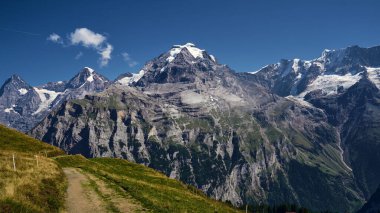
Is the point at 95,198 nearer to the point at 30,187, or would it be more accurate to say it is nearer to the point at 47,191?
the point at 47,191

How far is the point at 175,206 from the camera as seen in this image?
4381 cm

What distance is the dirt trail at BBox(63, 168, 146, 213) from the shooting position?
38.5 meters

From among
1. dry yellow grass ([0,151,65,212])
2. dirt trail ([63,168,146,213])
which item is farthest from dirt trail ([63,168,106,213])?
dry yellow grass ([0,151,65,212])

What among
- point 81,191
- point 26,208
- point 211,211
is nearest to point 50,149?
point 81,191

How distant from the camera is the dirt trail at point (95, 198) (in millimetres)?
38500

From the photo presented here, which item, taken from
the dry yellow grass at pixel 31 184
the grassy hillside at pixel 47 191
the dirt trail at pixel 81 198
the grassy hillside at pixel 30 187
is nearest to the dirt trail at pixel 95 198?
the dirt trail at pixel 81 198

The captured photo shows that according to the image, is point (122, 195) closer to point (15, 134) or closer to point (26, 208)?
point (26, 208)

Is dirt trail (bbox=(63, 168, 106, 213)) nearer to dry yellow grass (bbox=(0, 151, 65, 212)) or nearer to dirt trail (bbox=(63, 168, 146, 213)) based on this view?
dirt trail (bbox=(63, 168, 146, 213))

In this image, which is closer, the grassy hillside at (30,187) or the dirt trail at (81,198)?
the grassy hillside at (30,187)

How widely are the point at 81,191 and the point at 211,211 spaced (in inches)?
586

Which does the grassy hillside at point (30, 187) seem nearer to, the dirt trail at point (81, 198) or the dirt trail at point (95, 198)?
the dirt trail at point (81, 198)

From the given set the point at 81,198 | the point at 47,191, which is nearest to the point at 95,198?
the point at 81,198

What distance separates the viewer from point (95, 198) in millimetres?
42906

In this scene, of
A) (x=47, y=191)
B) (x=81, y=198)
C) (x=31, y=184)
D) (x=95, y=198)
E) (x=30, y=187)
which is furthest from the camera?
(x=95, y=198)
